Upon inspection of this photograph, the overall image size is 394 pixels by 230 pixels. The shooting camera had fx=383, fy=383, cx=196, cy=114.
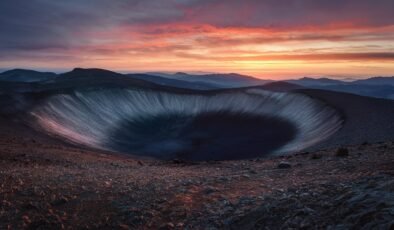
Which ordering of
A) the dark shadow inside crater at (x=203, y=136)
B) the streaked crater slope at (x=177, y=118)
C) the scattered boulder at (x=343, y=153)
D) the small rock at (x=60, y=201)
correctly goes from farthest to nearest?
the dark shadow inside crater at (x=203, y=136) → the streaked crater slope at (x=177, y=118) → the scattered boulder at (x=343, y=153) → the small rock at (x=60, y=201)

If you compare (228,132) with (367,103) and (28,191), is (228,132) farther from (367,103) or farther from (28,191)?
(28,191)

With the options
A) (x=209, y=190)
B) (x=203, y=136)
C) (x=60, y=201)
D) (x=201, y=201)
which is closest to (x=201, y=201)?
(x=201, y=201)

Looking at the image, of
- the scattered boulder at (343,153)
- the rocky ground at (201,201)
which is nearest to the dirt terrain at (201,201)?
the rocky ground at (201,201)

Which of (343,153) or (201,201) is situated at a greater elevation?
(343,153)

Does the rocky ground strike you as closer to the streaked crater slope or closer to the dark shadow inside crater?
the streaked crater slope

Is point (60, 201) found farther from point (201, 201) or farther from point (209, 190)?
point (209, 190)

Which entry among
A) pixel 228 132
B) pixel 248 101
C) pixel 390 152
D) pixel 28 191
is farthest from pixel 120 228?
pixel 248 101

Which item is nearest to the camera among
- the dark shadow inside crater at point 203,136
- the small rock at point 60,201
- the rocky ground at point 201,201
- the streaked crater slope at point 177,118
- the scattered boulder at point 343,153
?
the rocky ground at point 201,201

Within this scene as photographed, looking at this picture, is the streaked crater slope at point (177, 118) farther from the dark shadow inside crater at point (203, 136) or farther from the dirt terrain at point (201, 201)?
the dirt terrain at point (201, 201)
